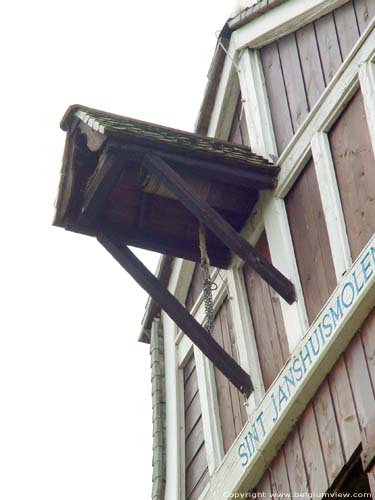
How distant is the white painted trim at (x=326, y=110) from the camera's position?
319 inches

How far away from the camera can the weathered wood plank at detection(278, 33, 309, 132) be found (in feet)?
28.5

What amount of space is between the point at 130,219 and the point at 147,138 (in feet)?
2.64

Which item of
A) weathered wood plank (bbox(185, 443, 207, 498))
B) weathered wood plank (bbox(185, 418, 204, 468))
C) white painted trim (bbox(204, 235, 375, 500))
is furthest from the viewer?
weathered wood plank (bbox(185, 418, 204, 468))

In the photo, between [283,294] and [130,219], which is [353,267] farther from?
[130,219]

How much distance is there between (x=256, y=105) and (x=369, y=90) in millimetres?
1445

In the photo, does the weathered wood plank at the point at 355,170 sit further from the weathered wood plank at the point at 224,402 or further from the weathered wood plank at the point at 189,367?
the weathered wood plank at the point at 189,367

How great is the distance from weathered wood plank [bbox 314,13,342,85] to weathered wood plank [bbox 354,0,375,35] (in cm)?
24

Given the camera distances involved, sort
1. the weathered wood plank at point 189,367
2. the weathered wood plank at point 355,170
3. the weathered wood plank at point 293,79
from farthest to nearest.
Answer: the weathered wood plank at point 189,367 < the weathered wood plank at point 293,79 < the weathered wood plank at point 355,170

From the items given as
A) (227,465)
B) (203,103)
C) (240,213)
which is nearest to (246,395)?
(227,465)

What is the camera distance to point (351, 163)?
26.2 ft

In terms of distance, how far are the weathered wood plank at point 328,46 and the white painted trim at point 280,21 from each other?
6cm

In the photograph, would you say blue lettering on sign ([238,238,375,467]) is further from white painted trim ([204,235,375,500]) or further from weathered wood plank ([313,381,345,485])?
weathered wood plank ([313,381,345,485])

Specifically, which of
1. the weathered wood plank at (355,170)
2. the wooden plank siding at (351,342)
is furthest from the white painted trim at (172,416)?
the weathered wood plank at (355,170)

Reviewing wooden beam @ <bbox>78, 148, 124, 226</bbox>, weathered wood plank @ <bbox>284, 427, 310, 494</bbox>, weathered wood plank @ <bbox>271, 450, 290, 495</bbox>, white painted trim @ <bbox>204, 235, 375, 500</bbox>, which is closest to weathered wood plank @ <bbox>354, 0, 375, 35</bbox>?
white painted trim @ <bbox>204, 235, 375, 500</bbox>
